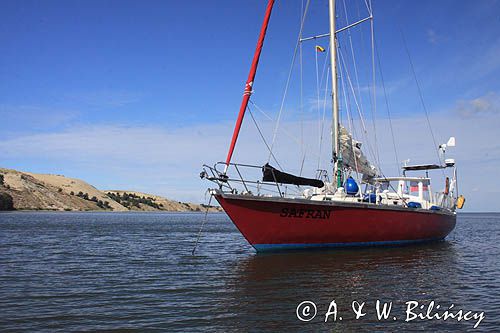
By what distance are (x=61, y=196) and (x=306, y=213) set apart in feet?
352

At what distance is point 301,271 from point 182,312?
6.52m

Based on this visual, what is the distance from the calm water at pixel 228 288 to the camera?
930 cm

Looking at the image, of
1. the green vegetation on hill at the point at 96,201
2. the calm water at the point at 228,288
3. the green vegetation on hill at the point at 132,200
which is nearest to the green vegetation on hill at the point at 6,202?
the green vegetation on hill at the point at 96,201

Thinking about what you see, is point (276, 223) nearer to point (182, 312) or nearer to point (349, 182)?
point (349, 182)

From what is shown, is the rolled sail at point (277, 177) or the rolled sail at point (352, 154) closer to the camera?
the rolled sail at point (277, 177)

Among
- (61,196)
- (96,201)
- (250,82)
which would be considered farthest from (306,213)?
(96,201)

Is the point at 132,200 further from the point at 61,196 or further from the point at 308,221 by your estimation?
the point at 308,221

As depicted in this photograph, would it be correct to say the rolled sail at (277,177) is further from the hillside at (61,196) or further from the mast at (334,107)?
the hillside at (61,196)

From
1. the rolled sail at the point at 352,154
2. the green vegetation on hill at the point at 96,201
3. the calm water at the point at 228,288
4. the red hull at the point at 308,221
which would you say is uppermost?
the green vegetation on hill at the point at 96,201

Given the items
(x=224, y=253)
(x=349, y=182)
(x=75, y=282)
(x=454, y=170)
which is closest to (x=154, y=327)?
(x=75, y=282)

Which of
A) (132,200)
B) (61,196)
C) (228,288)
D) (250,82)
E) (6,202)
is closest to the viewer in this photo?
(228,288)

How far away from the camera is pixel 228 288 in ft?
42.0

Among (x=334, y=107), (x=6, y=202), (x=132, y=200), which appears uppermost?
(x=132, y=200)

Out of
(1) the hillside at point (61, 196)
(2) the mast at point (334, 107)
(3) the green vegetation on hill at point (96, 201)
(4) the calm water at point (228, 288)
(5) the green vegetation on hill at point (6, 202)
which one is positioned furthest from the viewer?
(3) the green vegetation on hill at point (96, 201)
